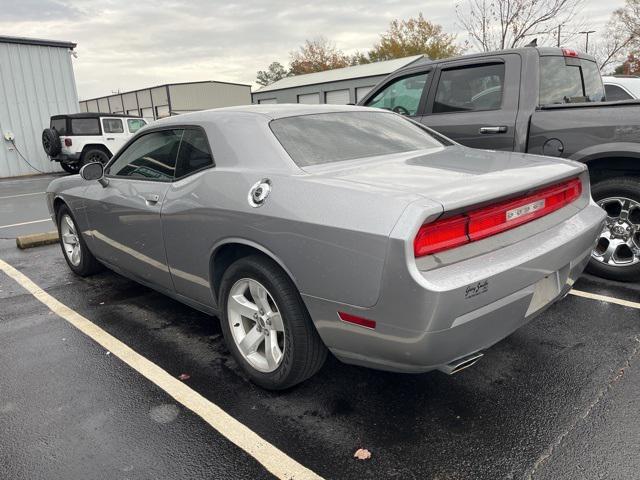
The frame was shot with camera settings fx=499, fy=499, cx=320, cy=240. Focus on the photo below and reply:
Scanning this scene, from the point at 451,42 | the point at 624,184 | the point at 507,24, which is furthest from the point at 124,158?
the point at 451,42

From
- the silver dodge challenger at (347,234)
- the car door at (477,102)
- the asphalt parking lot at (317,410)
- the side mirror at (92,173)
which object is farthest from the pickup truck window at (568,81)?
the side mirror at (92,173)

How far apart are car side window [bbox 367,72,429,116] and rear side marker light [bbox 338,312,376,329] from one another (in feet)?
11.5

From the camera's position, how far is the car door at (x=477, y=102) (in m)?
4.40

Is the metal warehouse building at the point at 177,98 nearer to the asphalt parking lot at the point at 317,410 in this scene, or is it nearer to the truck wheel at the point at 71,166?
the truck wheel at the point at 71,166

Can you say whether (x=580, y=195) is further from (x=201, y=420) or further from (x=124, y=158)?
(x=124, y=158)

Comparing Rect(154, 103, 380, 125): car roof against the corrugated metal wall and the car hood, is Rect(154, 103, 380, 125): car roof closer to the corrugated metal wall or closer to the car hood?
the car hood

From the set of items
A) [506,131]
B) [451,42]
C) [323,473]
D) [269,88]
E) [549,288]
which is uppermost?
[451,42]

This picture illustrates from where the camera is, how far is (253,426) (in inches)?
97.5

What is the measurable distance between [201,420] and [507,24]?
2041cm

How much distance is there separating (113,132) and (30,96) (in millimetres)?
3862

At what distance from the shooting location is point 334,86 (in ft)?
92.9

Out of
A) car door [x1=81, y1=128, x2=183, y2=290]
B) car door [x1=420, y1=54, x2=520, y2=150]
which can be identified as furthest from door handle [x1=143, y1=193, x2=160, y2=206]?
car door [x1=420, y1=54, x2=520, y2=150]

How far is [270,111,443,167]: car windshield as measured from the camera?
2.82 metres

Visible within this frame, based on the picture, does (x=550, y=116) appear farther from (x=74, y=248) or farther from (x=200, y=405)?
(x=74, y=248)
